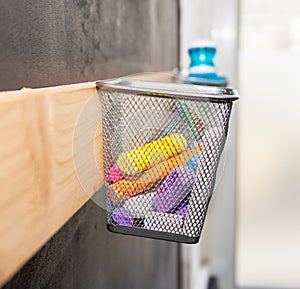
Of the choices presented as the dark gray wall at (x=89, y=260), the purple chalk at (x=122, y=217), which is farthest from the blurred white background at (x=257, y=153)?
the purple chalk at (x=122, y=217)

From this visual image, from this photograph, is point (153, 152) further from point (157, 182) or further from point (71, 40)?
point (71, 40)

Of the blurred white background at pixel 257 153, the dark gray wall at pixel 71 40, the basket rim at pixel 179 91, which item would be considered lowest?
the blurred white background at pixel 257 153

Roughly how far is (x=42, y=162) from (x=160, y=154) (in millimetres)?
160

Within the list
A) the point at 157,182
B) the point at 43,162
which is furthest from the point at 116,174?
the point at 43,162

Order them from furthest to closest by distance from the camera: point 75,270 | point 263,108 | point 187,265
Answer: point 263,108
point 187,265
point 75,270

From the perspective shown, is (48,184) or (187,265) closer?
(48,184)

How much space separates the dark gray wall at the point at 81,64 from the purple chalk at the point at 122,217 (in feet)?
0.26

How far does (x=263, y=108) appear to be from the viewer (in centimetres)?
240

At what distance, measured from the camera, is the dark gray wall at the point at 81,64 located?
1.61 ft

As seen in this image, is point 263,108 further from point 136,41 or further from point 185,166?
point 185,166

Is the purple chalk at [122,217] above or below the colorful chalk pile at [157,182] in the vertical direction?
below

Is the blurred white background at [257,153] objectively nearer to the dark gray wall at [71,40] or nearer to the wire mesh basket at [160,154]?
the dark gray wall at [71,40]

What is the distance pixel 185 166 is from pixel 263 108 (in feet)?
6.30

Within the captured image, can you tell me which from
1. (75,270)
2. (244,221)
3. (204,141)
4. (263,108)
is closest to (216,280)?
(244,221)
